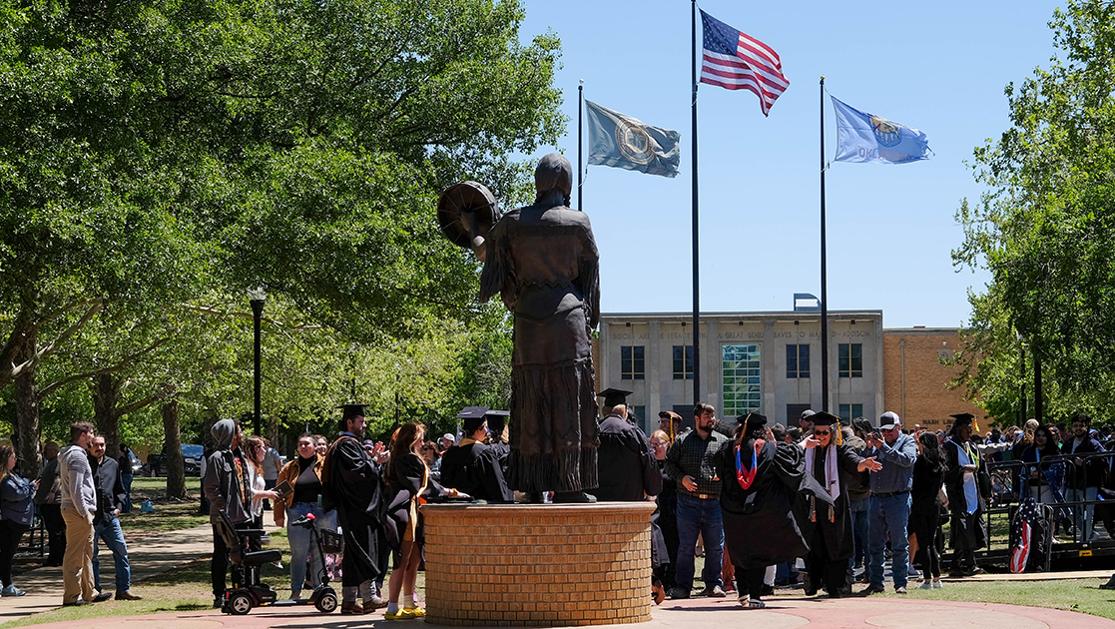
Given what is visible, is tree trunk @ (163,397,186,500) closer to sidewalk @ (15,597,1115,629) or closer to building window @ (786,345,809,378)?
sidewalk @ (15,597,1115,629)

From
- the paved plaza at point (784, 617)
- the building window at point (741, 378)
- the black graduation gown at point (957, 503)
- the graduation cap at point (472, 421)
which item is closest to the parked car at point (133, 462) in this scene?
the black graduation gown at point (957, 503)

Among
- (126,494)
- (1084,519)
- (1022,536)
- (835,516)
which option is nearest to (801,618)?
(835,516)

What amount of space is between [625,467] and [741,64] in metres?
18.6

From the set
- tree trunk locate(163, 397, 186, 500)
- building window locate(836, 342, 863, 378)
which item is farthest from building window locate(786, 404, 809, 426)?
tree trunk locate(163, 397, 186, 500)

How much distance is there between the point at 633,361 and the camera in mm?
88625

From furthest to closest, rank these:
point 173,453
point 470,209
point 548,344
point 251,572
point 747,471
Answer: point 173,453 → point 251,572 → point 747,471 → point 470,209 → point 548,344

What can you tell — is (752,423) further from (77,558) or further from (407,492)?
(77,558)

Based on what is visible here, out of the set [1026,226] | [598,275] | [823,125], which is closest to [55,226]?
[598,275]

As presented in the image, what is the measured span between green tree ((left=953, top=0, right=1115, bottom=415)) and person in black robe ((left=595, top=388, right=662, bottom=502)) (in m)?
13.3

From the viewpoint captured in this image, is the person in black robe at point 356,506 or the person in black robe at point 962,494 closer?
the person in black robe at point 356,506

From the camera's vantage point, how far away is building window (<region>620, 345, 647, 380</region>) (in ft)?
290

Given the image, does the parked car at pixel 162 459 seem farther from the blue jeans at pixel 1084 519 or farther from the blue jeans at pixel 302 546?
the blue jeans at pixel 302 546

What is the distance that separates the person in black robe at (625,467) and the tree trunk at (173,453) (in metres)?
31.5

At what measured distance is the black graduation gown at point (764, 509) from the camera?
44.2 ft
